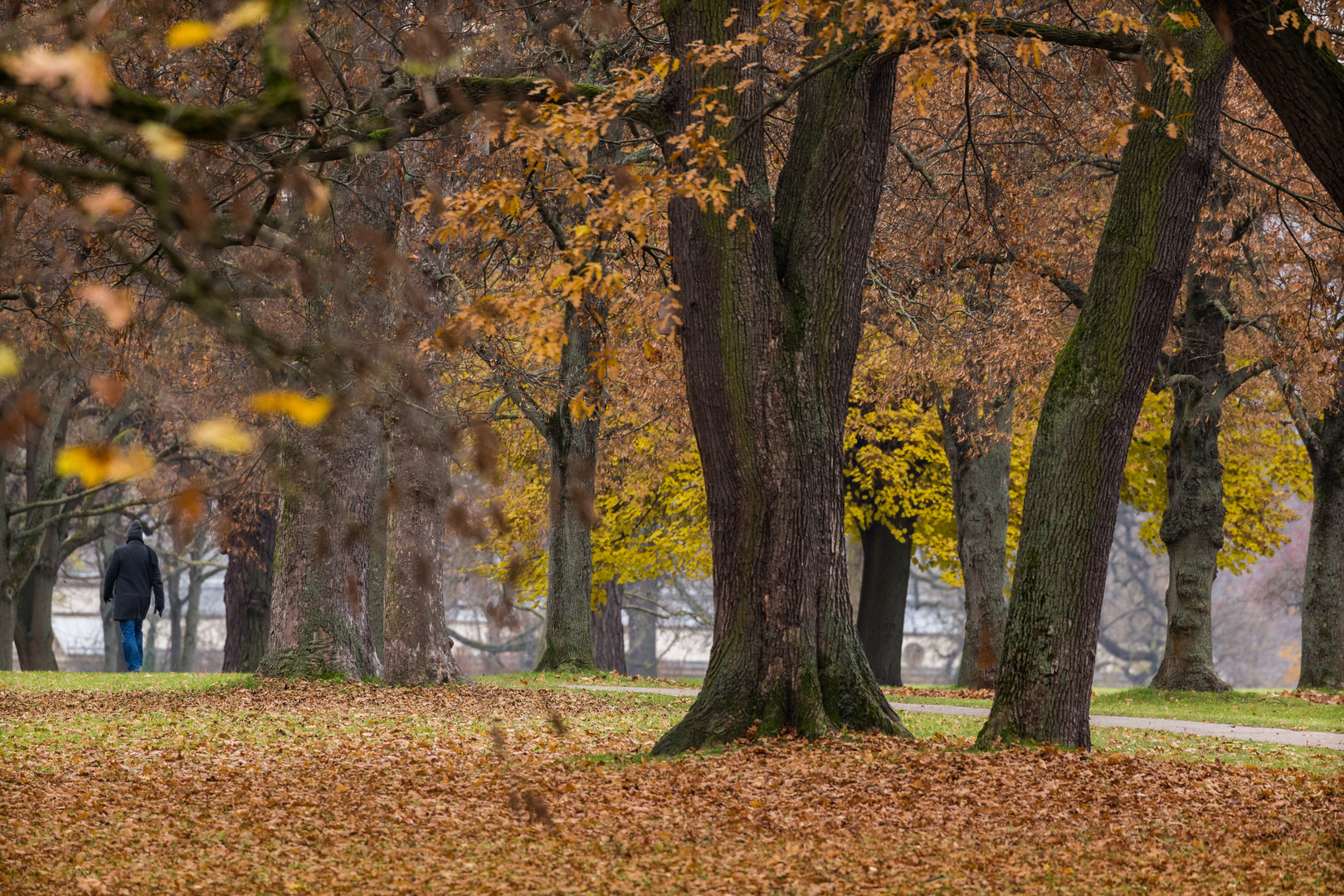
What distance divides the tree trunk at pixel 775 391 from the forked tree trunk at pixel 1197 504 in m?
11.5

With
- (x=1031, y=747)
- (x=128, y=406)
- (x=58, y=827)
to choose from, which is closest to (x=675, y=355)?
(x=1031, y=747)

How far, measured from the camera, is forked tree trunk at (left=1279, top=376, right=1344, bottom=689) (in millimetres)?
19375

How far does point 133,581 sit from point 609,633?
12031mm

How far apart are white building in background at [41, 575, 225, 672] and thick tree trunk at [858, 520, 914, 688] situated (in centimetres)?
3059

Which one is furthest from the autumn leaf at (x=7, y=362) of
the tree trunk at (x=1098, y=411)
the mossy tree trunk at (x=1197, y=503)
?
the mossy tree trunk at (x=1197, y=503)

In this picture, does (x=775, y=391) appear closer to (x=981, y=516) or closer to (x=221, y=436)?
(x=221, y=436)

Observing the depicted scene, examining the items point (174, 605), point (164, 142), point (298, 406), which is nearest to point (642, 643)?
point (174, 605)

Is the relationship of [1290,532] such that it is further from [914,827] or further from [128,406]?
[914,827]

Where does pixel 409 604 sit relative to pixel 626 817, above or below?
above

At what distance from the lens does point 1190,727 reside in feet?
45.6

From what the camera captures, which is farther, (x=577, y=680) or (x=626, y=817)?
(x=577, y=680)

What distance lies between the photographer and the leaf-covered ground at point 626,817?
5.21 m

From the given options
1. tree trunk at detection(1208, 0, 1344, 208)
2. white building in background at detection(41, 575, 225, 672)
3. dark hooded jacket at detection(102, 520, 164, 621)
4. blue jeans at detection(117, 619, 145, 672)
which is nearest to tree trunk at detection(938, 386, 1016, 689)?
dark hooded jacket at detection(102, 520, 164, 621)

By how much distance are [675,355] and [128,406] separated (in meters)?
15.9
